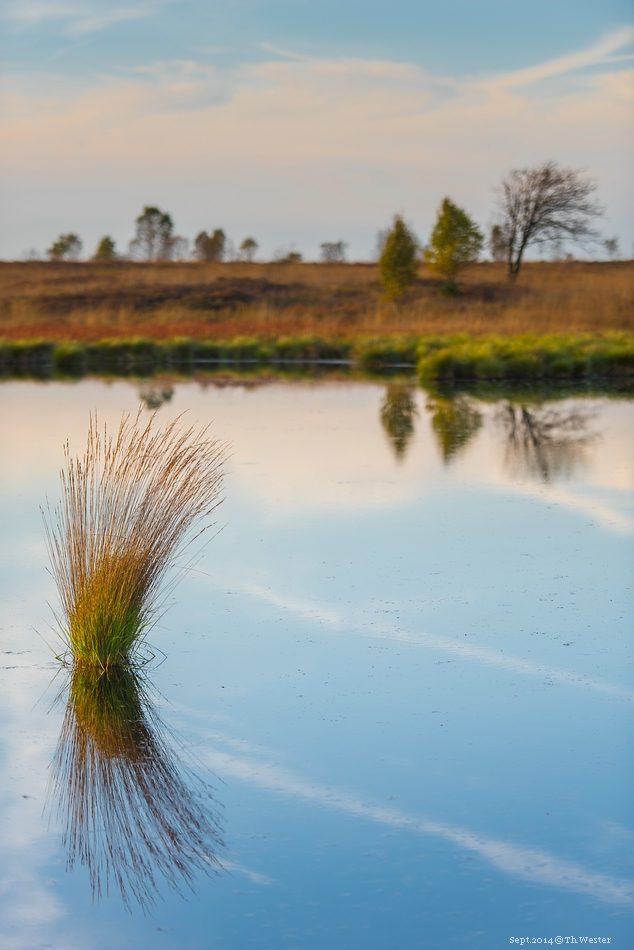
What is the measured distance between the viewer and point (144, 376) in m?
21.5

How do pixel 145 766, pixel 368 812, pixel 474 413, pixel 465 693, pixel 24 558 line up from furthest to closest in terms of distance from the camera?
pixel 474 413
pixel 24 558
pixel 465 693
pixel 145 766
pixel 368 812

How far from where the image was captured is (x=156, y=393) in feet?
57.2

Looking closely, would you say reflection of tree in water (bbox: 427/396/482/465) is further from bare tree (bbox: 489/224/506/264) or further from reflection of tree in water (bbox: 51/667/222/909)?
bare tree (bbox: 489/224/506/264)

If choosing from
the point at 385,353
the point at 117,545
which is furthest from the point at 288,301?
the point at 117,545

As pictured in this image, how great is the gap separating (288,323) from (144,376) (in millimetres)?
9573

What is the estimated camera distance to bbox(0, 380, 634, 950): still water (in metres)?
2.91

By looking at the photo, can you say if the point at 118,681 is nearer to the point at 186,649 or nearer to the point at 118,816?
the point at 186,649

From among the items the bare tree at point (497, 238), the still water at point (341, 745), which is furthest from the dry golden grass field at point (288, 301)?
the still water at point (341, 745)

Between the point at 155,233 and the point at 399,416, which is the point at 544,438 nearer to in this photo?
the point at 399,416

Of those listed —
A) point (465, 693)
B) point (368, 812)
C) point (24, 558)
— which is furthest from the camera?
point (24, 558)

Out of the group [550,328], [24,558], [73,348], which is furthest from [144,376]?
[24,558]

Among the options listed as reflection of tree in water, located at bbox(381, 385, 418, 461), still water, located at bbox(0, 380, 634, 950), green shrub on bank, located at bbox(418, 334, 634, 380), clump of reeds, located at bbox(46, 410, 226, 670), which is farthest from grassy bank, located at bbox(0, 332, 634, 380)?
clump of reeds, located at bbox(46, 410, 226, 670)

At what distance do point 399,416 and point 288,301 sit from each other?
28.7 m

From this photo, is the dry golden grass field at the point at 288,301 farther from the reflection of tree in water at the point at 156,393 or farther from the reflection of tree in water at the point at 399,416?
the reflection of tree in water at the point at 399,416
